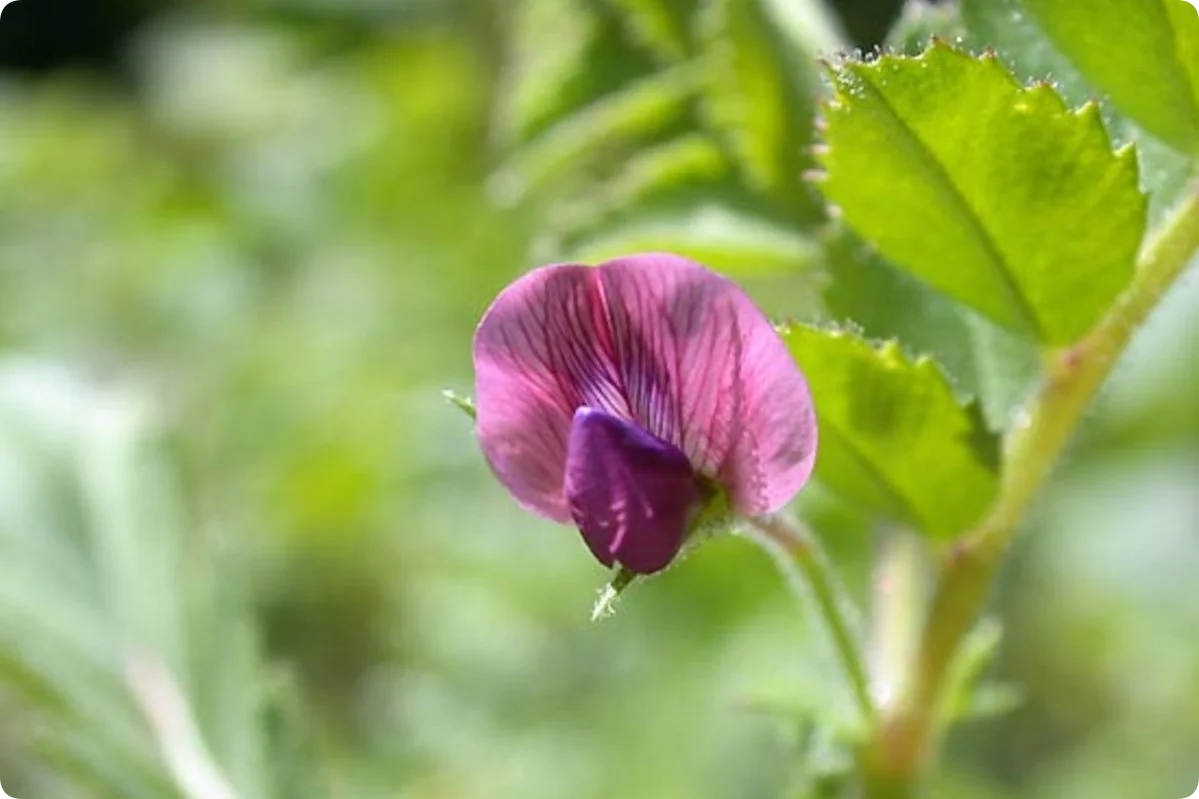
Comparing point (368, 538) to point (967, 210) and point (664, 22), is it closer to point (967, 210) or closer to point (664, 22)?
point (664, 22)

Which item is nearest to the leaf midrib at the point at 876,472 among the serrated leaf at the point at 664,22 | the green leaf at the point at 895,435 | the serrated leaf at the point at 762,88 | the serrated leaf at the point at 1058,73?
the green leaf at the point at 895,435

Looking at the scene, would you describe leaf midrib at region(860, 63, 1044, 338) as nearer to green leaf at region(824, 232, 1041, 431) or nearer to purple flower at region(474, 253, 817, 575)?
green leaf at region(824, 232, 1041, 431)

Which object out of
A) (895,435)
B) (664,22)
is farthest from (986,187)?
(664,22)

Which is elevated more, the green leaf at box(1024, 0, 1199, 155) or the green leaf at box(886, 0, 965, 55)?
the green leaf at box(886, 0, 965, 55)

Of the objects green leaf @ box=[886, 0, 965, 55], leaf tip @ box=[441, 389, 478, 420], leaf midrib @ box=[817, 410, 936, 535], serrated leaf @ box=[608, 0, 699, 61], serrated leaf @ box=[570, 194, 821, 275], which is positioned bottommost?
leaf midrib @ box=[817, 410, 936, 535]

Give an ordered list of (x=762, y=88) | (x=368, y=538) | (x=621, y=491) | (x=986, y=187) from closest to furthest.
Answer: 1. (x=621, y=491)
2. (x=986, y=187)
3. (x=762, y=88)
4. (x=368, y=538)

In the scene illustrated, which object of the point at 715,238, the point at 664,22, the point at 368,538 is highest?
the point at 368,538

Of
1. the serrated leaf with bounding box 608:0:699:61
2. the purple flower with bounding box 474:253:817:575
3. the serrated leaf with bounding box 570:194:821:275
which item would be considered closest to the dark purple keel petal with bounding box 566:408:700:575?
the purple flower with bounding box 474:253:817:575
